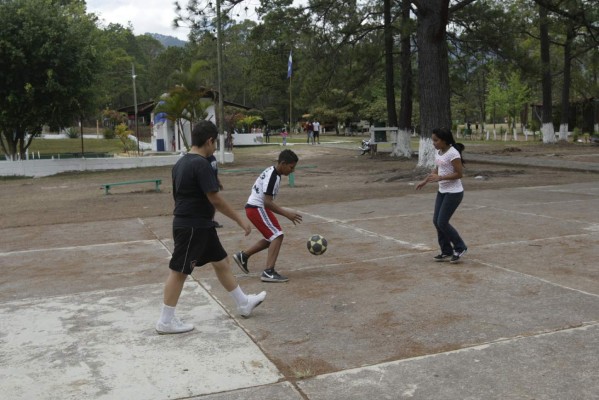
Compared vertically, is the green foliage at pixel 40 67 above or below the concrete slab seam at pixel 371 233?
above

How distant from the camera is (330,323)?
4.92 metres

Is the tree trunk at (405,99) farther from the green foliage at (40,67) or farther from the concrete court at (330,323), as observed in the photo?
the concrete court at (330,323)

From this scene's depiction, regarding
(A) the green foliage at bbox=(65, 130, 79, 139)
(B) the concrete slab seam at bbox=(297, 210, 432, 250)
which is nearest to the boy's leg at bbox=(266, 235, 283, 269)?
(B) the concrete slab seam at bbox=(297, 210, 432, 250)

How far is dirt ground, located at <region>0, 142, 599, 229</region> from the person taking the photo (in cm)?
1298

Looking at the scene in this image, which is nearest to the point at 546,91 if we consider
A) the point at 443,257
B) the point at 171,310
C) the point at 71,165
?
the point at 71,165

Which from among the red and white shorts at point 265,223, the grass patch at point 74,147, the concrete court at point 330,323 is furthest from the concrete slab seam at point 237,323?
the grass patch at point 74,147

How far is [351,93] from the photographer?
28.0 meters

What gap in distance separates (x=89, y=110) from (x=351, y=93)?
Answer: 11608 mm

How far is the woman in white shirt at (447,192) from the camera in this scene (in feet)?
22.3

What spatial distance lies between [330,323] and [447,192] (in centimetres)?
267

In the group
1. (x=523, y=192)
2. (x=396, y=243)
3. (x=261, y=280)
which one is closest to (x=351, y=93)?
(x=523, y=192)

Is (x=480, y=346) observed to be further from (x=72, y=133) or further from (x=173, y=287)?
(x=72, y=133)

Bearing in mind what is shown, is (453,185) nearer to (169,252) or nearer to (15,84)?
(169,252)

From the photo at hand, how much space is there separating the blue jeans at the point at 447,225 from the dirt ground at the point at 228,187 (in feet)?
20.6
